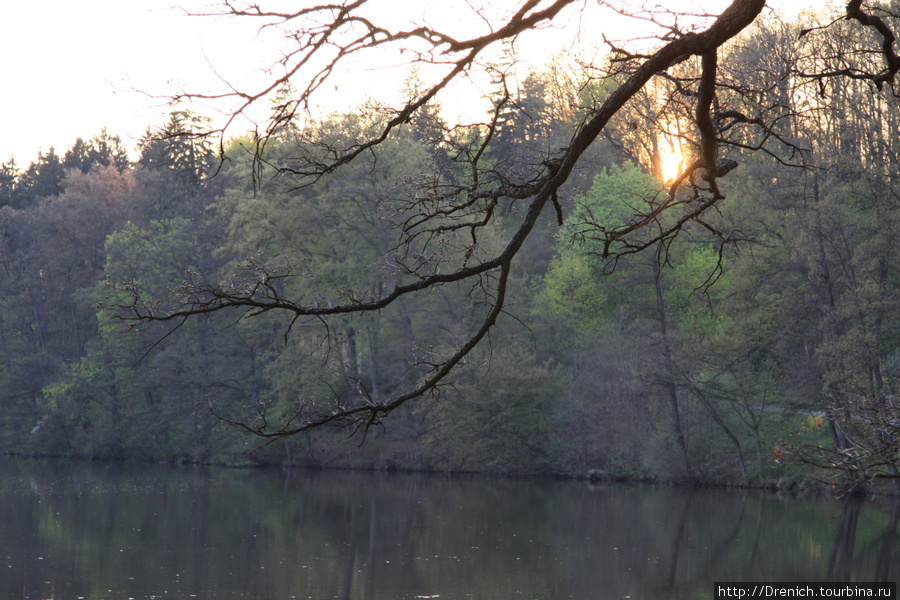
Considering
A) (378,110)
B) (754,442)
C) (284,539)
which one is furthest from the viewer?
(754,442)

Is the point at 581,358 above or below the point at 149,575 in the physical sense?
above

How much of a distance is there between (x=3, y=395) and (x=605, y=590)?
36133 millimetres

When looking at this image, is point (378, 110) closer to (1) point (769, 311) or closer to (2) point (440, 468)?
(1) point (769, 311)

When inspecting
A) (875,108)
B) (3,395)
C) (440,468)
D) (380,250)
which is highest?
(875,108)

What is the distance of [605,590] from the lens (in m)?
15.3

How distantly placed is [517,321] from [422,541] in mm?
5306

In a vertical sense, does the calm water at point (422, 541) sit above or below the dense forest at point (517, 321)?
below

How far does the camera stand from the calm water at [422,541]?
15.5 meters

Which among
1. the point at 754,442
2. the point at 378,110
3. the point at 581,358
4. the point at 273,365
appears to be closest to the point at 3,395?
the point at 273,365

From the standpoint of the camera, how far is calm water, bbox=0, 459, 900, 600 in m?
15.5

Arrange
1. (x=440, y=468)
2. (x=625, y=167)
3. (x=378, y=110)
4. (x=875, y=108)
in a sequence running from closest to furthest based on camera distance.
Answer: (x=378, y=110), (x=875, y=108), (x=440, y=468), (x=625, y=167)

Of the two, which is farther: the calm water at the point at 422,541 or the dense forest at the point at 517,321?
the dense forest at the point at 517,321

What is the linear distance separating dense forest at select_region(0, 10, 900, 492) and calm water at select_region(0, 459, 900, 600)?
199cm

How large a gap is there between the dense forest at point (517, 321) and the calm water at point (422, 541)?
199 centimetres
